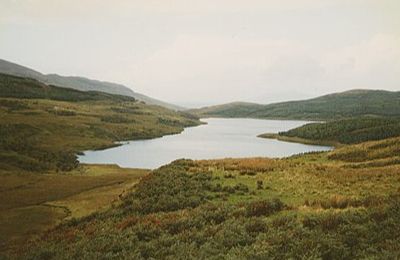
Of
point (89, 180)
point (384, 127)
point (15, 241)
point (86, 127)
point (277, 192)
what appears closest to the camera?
point (277, 192)

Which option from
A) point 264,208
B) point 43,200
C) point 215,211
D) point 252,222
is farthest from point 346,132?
point 252,222

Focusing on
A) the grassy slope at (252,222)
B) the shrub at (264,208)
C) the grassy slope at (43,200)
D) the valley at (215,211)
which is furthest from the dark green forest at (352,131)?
the shrub at (264,208)

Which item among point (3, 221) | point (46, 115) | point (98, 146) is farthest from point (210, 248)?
point (46, 115)

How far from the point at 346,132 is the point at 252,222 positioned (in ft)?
542

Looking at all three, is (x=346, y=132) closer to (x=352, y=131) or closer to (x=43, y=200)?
(x=352, y=131)

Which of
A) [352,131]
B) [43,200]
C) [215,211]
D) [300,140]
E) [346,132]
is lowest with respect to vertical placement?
[43,200]

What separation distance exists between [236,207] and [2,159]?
76652 mm

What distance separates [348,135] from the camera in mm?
167375

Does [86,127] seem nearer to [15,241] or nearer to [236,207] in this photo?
[15,241]

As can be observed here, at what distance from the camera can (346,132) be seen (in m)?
174

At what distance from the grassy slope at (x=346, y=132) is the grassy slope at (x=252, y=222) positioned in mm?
129714

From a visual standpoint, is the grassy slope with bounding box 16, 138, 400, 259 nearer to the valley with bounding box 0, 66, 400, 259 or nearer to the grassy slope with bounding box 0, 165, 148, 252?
the valley with bounding box 0, 66, 400, 259

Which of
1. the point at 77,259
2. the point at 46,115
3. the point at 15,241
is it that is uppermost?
the point at 46,115

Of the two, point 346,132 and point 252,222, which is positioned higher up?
point 346,132
